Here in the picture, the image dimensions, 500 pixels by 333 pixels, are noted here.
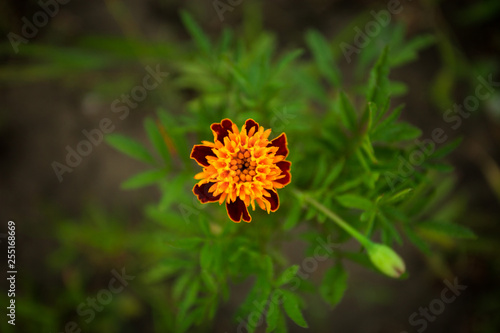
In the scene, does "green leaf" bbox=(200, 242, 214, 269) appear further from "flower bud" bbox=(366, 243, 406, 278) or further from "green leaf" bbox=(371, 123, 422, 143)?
"green leaf" bbox=(371, 123, 422, 143)

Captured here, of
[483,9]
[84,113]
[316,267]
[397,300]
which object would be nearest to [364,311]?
[397,300]

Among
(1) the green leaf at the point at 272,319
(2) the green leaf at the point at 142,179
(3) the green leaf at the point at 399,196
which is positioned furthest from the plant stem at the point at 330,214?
(2) the green leaf at the point at 142,179

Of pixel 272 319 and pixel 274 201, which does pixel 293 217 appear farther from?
pixel 272 319

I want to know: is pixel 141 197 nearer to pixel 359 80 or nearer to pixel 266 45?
pixel 266 45

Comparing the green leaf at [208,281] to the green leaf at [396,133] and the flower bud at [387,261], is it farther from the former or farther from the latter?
the green leaf at [396,133]

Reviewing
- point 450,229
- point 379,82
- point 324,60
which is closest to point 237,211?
point 379,82

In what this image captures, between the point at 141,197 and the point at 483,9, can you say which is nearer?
the point at 483,9
